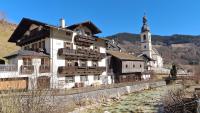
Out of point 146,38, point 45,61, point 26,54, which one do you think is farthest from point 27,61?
point 146,38

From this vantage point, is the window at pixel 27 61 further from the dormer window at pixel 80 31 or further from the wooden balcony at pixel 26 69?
the dormer window at pixel 80 31

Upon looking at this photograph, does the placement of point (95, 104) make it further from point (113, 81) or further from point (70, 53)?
point (113, 81)

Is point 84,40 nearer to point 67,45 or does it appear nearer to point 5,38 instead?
point 67,45

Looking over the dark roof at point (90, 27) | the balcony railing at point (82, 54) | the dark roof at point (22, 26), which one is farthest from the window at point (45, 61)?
the dark roof at point (90, 27)

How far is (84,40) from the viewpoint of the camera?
41.5 metres

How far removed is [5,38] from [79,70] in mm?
37122

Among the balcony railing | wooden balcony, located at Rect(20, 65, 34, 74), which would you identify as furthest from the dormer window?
wooden balcony, located at Rect(20, 65, 34, 74)

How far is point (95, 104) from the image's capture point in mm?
27703

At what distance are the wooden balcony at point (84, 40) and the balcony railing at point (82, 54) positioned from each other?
1.51 meters

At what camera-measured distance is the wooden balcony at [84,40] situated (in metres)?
40.3

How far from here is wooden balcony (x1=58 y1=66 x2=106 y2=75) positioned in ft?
120

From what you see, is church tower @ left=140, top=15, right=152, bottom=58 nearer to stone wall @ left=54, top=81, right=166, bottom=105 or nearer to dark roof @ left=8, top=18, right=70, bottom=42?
stone wall @ left=54, top=81, right=166, bottom=105

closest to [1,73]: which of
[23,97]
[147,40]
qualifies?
[23,97]

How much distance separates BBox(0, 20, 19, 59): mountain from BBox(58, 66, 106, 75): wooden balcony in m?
21.6
